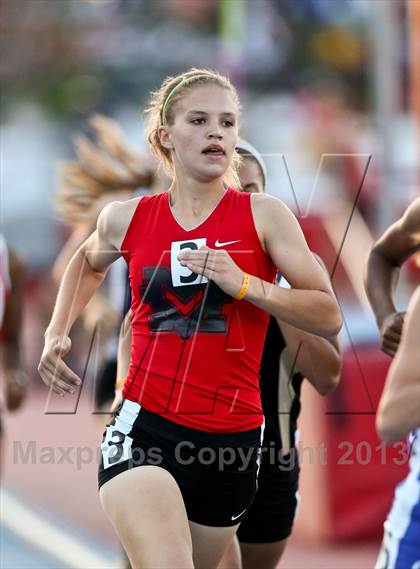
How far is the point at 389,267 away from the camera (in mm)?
4461

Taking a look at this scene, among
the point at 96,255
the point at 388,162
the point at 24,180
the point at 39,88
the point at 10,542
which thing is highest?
the point at 39,88

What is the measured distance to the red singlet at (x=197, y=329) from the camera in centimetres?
361

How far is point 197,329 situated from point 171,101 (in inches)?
29.1

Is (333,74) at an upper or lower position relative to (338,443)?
upper

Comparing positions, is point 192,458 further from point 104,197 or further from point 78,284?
point 104,197

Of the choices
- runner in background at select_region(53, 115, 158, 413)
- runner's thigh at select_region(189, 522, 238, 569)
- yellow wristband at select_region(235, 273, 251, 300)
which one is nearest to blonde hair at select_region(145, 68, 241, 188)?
yellow wristband at select_region(235, 273, 251, 300)

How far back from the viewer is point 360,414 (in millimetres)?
6961

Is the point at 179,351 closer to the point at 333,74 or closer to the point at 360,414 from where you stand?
the point at 360,414

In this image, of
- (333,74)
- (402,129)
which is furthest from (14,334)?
(333,74)

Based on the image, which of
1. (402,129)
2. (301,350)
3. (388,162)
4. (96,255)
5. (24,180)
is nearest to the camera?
(96,255)

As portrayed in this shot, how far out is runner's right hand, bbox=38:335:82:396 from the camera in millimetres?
3680

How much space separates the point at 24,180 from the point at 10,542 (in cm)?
1453

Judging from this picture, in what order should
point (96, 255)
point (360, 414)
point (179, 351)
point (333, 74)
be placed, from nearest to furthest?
point (179, 351), point (96, 255), point (360, 414), point (333, 74)

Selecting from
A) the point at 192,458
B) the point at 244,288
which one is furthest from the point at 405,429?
the point at 192,458
